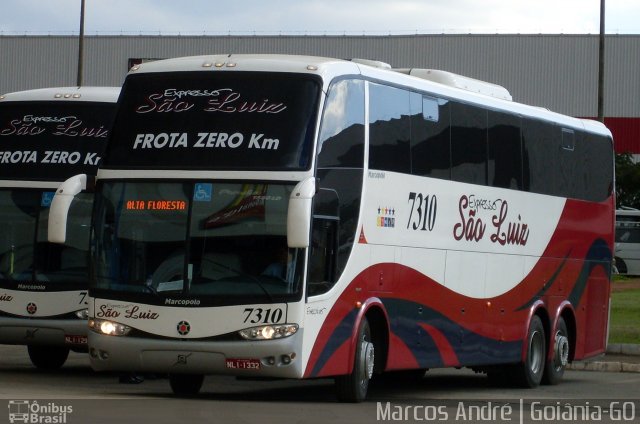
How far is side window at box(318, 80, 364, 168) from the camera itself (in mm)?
15180

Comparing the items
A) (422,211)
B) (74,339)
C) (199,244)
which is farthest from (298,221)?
(74,339)

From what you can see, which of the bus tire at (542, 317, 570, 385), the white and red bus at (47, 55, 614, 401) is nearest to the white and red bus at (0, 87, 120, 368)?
the white and red bus at (47, 55, 614, 401)

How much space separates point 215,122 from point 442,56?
57.4 m

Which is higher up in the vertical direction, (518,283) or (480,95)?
(480,95)

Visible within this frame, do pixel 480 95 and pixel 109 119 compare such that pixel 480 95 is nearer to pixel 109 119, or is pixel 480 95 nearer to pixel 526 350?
pixel 526 350

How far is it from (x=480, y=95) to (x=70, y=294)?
606 centimetres

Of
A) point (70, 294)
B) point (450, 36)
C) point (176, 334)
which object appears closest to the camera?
point (176, 334)

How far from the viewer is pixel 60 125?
67.3 ft

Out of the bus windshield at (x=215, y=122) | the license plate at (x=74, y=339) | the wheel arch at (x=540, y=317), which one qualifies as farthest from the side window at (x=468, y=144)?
the license plate at (x=74, y=339)

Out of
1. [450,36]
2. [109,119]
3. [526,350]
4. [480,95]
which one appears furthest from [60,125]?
[450,36]

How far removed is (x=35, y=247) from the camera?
19.8 metres

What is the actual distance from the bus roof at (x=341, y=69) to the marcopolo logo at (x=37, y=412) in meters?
3.89

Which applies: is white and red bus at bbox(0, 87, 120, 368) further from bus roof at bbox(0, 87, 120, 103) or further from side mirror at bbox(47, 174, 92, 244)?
side mirror at bbox(47, 174, 92, 244)

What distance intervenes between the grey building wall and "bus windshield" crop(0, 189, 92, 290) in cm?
5219
